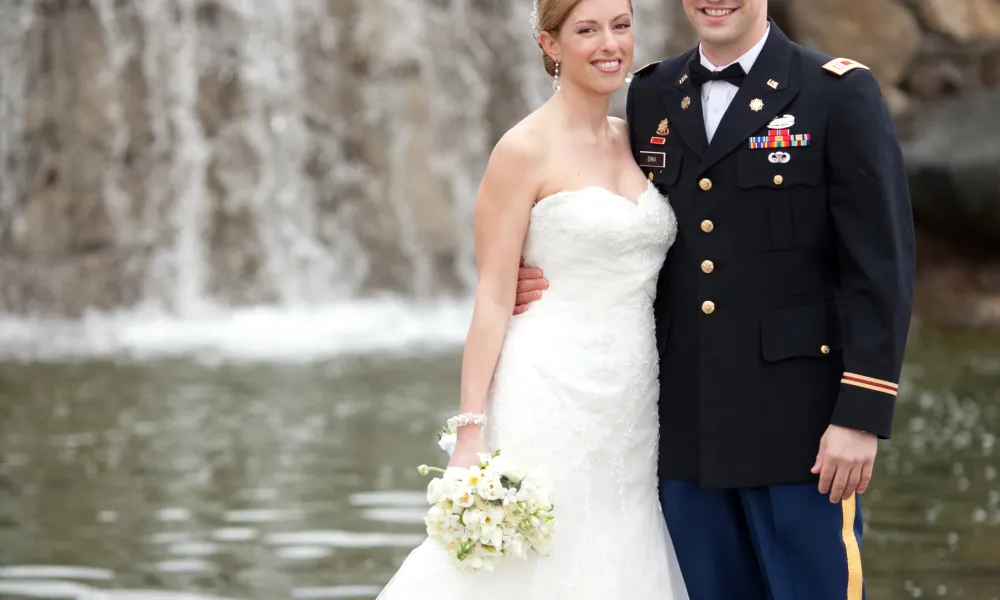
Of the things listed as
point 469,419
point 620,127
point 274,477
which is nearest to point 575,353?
point 469,419

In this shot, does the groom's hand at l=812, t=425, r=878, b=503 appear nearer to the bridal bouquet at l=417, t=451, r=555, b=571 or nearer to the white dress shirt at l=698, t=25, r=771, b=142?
the bridal bouquet at l=417, t=451, r=555, b=571

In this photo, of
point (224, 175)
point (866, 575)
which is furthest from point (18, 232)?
point (866, 575)

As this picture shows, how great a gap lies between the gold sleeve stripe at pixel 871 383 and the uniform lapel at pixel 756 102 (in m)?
0.57

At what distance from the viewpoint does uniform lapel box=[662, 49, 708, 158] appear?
11.2 feet

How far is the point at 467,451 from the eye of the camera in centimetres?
345

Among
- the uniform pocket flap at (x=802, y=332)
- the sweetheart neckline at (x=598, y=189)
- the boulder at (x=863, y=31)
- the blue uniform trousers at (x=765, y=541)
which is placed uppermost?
the boulder at (x=863, y=31)

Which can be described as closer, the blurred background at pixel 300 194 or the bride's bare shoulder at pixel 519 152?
the bride's bare shoulder at pixel 519 152

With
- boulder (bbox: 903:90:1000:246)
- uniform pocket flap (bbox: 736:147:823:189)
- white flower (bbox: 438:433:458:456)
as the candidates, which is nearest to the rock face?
boulder (bbox: 903:90:1000:246)

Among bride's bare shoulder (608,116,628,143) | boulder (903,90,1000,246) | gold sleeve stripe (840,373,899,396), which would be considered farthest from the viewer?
boulder (903,90,1000,246)

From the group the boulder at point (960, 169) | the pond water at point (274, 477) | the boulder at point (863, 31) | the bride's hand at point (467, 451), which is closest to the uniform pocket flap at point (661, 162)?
the bride's hand at point (467, 451)

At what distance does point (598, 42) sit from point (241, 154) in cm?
1236

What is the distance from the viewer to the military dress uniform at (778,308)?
321cm

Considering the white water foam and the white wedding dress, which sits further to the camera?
the white water foam

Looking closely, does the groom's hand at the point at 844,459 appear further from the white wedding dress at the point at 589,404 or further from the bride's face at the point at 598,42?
the bride's face at the point at 598,42
